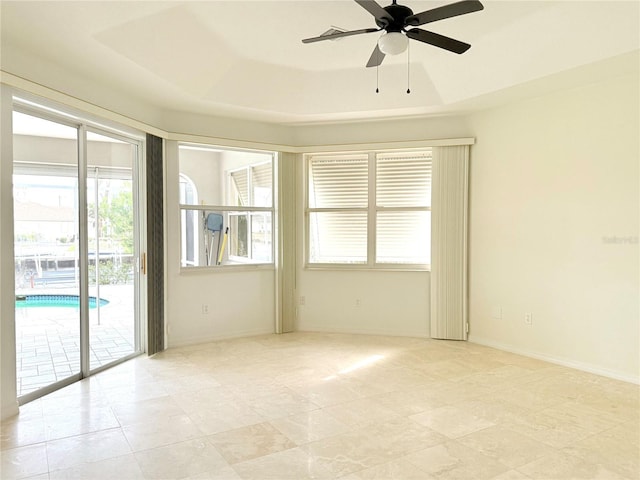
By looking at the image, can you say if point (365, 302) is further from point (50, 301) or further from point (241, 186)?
point (50, 301)

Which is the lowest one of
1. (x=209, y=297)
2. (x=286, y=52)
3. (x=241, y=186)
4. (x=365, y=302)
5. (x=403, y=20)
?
(x=365, y=302)

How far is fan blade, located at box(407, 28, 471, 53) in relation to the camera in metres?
2.74

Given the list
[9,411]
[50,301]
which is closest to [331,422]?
[9,411]

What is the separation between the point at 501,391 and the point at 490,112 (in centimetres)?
296

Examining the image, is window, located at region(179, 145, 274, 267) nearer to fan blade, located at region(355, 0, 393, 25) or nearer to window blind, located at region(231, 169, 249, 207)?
window blind, located at region(231, 169, 249, 207)

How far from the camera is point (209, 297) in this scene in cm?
516

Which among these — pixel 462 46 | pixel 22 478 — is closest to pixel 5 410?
pixel 22 478

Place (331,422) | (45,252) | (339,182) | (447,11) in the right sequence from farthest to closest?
(339,182) < (45,252) < (331,422) < (447,11)

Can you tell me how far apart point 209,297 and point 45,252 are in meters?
1.94

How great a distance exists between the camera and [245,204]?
5445mm

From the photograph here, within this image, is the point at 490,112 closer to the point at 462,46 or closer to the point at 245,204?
the point at 462,46

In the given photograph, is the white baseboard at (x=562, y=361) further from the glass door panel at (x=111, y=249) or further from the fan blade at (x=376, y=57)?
the glass door panel at (x=111, y=249)

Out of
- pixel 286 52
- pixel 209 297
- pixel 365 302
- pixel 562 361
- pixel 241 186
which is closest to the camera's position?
pixel 286 52

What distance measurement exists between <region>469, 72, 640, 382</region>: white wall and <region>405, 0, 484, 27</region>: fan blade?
2.24m
